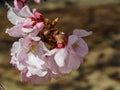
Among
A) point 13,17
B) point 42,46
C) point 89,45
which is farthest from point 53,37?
point 89,45

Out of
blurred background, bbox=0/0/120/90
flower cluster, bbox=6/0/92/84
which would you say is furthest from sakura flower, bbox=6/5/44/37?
blurred background, bbox=0/0/120/90

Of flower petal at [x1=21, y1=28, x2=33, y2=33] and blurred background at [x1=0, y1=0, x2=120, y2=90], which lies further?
blurred background at [x1=0, y1=0, x2=120, y2=90]

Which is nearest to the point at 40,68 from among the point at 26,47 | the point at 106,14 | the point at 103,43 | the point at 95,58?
the point at 26,47

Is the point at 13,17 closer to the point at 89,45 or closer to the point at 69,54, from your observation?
the point at 69,54

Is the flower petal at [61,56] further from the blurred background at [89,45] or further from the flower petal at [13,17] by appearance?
the blurred background at [89,45]

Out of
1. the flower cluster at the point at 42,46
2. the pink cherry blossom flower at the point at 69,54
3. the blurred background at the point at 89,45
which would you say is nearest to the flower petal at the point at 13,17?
the flower cluster at the point at 42,46

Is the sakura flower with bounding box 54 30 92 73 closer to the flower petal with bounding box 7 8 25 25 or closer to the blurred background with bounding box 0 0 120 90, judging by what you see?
the flower petal with bounding box 7 8 25 25

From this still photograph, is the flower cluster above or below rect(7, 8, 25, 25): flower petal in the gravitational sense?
below
